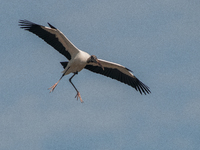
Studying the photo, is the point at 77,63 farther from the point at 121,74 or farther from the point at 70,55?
the point at 121,74

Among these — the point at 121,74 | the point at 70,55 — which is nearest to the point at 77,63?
the point at 70,55

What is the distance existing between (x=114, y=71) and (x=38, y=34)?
5294 mm

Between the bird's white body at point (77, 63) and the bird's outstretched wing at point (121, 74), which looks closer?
the bird's white body at point (77, 63)

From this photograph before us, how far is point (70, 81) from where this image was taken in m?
31.6

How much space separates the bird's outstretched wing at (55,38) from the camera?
2933cm

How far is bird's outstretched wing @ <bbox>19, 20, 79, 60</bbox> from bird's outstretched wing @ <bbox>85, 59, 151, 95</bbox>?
86.7 inches

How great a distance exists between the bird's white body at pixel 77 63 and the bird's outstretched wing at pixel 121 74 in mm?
1803

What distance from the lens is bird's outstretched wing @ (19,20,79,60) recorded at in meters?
29.3

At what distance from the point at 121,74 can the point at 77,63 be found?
11.3ft

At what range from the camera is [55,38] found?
29781 millimetres

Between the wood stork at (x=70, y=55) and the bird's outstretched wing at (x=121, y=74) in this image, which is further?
the bird's outstretched wing at (x=121, y=74)

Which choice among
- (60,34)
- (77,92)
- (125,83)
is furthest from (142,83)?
(60,34)

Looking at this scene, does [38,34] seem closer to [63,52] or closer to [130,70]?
[63,52]

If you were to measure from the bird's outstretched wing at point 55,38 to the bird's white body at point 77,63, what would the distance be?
0.36m
